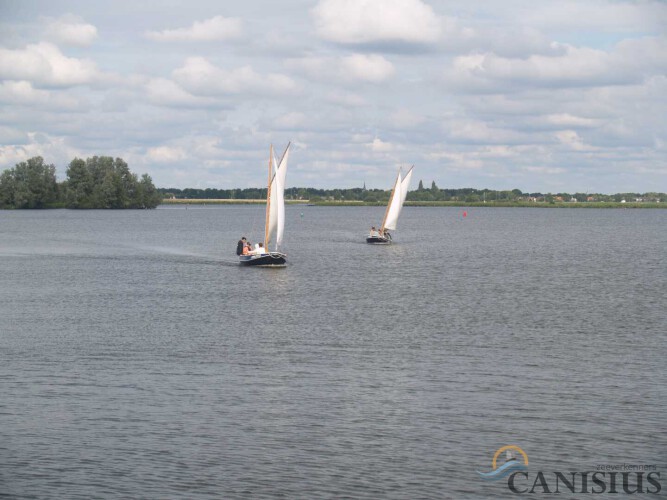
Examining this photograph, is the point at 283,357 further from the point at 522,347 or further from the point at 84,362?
the point at 522,347

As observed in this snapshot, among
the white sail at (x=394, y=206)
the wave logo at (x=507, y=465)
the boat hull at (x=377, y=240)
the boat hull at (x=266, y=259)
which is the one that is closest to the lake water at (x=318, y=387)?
the wave logo at (x=507, y=465)

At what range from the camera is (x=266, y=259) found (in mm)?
91625

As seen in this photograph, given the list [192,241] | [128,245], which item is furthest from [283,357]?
[192,241]

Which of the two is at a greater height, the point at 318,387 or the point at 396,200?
the point at 396,200

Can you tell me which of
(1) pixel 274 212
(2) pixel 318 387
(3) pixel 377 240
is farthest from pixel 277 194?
(2) pixel 318 387

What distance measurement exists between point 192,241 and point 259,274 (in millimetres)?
66179

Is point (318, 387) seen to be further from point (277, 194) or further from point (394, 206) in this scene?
point (394, 206)

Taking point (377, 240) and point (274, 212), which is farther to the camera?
point (377, 240)

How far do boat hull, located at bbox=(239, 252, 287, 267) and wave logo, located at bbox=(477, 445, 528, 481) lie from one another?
64.6 metres

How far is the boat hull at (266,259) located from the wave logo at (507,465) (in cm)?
6463

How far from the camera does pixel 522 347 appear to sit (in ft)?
146

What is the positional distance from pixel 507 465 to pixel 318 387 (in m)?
10.7

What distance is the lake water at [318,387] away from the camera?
25.7 m

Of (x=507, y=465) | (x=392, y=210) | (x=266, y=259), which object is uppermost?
(x=392, y=210)
